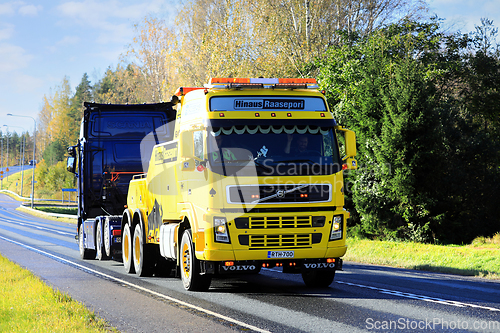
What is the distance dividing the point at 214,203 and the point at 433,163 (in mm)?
19300

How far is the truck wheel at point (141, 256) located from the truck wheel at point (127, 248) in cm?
37

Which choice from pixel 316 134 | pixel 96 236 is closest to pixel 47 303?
pixel 316 134

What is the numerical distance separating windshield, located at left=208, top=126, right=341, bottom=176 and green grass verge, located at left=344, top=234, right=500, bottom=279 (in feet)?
21.5

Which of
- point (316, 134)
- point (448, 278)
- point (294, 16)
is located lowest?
point (448, 278)

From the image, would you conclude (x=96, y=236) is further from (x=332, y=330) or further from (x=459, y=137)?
(x=459, y=137)

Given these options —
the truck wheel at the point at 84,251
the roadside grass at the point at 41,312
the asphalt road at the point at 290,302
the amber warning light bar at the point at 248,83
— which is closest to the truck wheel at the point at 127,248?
the asphalt road at the point at 290,302

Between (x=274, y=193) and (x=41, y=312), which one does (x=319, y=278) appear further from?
(x=41, y=312)

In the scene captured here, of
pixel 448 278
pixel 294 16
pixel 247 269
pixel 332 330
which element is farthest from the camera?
pixel 294 16

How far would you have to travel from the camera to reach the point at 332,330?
698cm

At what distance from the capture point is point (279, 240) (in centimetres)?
939

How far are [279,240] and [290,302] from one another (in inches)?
40.5

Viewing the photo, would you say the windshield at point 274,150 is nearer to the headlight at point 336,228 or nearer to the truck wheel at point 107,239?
the headlight at point 336,228

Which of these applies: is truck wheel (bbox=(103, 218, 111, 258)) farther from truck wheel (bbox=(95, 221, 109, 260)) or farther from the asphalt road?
the asphalt road

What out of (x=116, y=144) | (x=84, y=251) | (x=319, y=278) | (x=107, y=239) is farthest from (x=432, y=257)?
(x=84, y=251)
